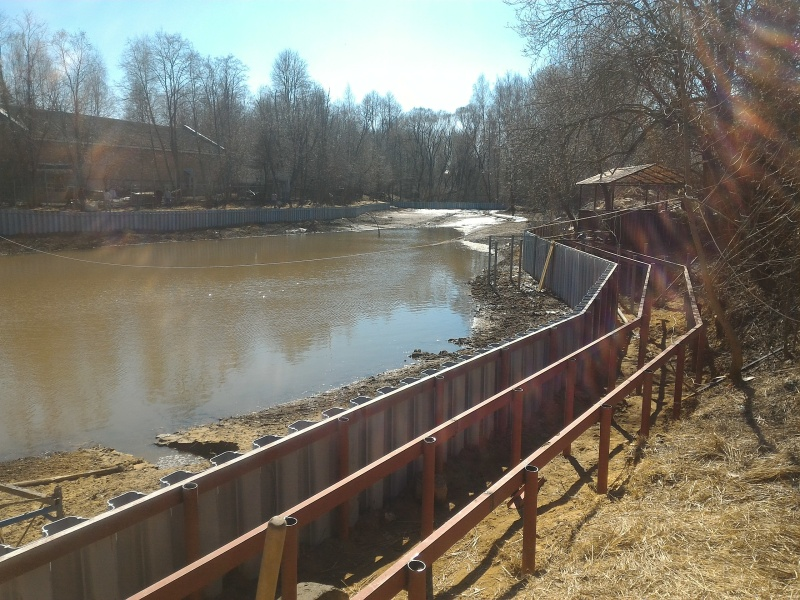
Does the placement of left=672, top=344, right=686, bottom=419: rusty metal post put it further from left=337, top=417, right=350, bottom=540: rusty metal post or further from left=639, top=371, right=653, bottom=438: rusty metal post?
left=337, top=417, right=350, bottom=540: rusty metal post

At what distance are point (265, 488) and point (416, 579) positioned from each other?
2.26 metres

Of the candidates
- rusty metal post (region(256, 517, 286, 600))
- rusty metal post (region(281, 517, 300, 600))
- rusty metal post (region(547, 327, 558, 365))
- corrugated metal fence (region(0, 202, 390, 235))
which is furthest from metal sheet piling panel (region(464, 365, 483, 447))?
corrugated metal fence (region(0, 202, 390, 235))

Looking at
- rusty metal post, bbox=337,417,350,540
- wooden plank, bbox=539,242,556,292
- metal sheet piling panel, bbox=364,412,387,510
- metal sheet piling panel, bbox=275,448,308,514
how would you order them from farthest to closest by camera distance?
wooden plank, bbox=539,242,556,292 → metal sheet piling panel, bbox=364,412,387,510 → rusty metal post, bbox=337,417,350,540 → metal sheet piling panel, bbox=275,448,308,514

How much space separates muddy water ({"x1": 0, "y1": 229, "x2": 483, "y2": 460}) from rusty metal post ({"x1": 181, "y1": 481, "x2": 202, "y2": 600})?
5109 mm

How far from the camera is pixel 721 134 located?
1006cm

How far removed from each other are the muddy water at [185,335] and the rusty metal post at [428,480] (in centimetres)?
526

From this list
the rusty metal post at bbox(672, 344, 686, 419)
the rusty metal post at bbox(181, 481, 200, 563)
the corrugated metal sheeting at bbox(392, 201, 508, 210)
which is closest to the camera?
the rusty metal post at bbox(181, 481, 200, 563)

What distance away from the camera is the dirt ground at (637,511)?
352 cm

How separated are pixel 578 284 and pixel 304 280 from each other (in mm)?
11388

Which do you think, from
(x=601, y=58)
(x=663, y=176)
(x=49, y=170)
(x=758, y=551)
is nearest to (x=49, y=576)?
(x=758, y=551)

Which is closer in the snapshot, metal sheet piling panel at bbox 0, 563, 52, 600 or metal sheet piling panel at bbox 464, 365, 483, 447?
metal sheet piling panel at bbox 0, 563, 52, 600

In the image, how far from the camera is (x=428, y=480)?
4711 millimetres

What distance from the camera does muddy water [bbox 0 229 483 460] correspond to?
413 inches

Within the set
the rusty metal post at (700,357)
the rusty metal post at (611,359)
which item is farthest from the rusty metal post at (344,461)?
the rusty metal post at (700,357)
